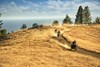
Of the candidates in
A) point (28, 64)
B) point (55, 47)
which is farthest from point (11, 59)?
point (55, 47)

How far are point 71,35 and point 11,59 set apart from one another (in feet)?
66.5

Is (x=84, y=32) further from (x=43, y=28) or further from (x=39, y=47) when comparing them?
(x=39, y=47)

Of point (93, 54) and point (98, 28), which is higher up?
point (98, 28)

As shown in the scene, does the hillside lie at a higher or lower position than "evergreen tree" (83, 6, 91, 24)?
lower

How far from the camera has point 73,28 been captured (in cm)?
5306

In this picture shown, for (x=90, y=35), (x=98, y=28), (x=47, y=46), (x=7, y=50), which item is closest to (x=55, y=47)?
(x=47, y=46)

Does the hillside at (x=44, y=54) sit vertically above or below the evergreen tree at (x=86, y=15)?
below

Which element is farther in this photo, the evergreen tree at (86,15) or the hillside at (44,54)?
the evergreen tree at (86,15)

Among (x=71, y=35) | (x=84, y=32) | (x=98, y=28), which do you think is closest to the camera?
(x=71, y=35)

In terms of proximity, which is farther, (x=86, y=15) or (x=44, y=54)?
(x=86, y=15)

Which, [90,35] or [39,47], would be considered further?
[90,35]

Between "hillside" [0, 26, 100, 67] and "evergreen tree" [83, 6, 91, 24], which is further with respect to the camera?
"evergreen tree" [83, 6, 91, 24]

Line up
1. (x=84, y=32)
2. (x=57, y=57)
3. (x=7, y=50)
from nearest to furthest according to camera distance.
A: (x=57, y=57), (x=7, y=50), (x=84, y=32)

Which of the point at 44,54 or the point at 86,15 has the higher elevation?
the point at 86,15
